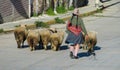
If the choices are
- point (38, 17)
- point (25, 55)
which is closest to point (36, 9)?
point (38, 17)

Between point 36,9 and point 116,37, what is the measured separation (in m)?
7.96

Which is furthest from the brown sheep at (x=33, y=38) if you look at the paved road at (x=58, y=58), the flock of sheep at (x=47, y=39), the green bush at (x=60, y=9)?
the green bush at (x=60, y=9)

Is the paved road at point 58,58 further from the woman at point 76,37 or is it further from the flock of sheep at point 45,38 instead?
the woman at point 76,37

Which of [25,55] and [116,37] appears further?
[116,37]

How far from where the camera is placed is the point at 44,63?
12.3 meters

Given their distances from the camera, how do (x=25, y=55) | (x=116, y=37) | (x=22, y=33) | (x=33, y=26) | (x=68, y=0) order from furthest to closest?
1. (x=68, y=0)
2. (x=33, y=26)
3. (x=116, y=37)
4. (x=22, y=33)
5. (x=25, y=55)

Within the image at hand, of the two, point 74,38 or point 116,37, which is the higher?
point 74,38

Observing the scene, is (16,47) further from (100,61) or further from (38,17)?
(38,17)

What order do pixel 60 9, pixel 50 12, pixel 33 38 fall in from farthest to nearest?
pixel 60 9 < pixel 50 12 < pixel 33 38

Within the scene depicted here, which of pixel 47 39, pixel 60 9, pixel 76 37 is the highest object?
pixel 76 37

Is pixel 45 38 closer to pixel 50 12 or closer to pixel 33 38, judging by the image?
pixel 33 38

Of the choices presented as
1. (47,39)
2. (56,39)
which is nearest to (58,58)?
(56,39)

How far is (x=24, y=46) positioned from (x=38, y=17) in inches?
366

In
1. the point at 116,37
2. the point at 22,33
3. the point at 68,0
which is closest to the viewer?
the point at 22,33
